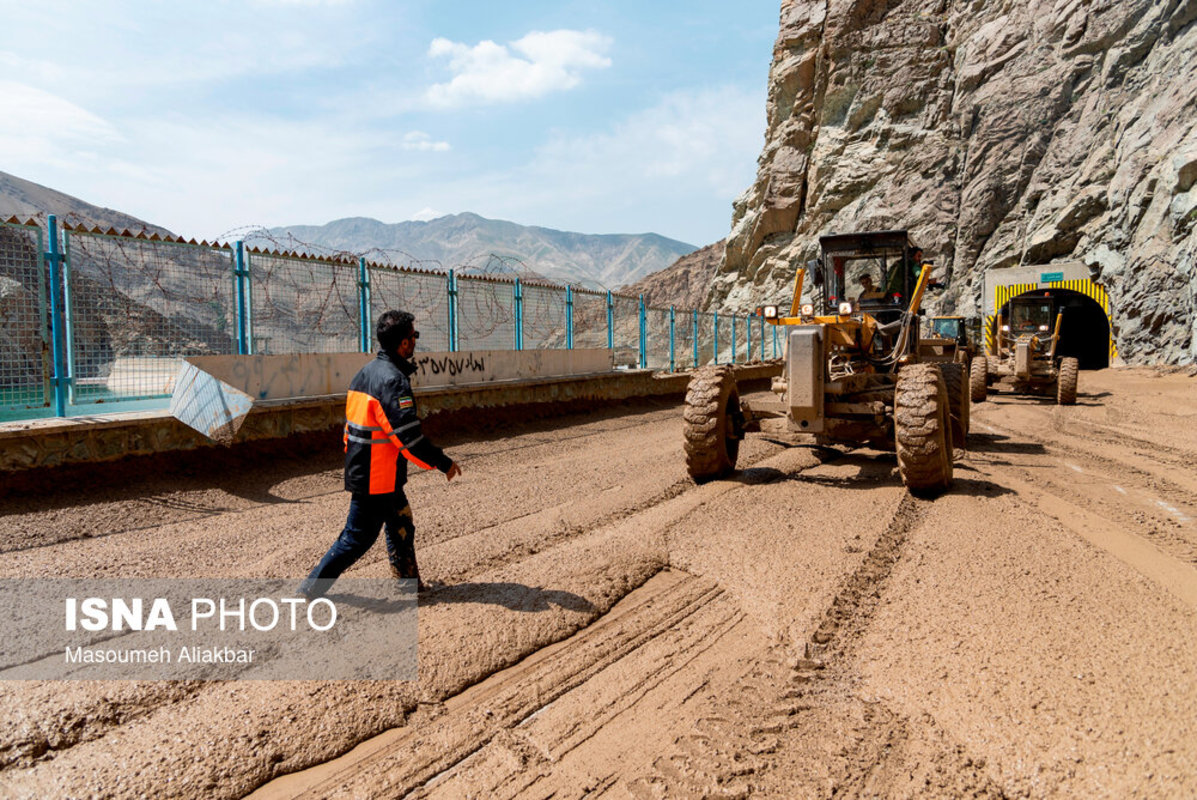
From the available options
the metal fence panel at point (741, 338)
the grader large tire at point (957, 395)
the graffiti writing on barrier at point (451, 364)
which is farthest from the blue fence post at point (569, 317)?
the metal fence panel at point (741, 338)

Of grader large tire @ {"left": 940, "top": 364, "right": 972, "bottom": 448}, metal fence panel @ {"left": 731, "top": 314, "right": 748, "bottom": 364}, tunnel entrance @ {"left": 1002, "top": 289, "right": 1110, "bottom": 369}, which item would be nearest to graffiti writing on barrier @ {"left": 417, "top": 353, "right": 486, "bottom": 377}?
grader large tire @ {"left": 940, "top": 364, "right": 972, "bottom": 448}

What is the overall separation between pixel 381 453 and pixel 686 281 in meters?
65.1

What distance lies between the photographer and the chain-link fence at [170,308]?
7.08 meters

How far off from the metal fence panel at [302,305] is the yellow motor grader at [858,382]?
5513mm

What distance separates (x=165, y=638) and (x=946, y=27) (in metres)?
47.9

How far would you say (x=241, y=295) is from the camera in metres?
8.98

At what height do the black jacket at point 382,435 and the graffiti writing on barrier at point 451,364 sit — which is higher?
the graffiti writing on barrier at point 451,364

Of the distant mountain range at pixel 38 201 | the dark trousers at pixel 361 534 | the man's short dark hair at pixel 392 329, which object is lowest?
the dark trousers at pixel 361 534

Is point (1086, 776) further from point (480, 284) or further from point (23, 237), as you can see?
point (480, 284)

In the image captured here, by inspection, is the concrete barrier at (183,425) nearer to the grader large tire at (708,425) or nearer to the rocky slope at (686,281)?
the grader large tire at (708,425)

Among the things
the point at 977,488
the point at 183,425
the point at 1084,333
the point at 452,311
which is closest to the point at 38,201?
the point at 452,311

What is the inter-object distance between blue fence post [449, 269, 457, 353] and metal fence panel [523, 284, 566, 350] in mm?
1878

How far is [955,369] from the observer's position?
8953mm

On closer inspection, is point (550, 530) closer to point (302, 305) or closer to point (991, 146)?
point (302, 305)
